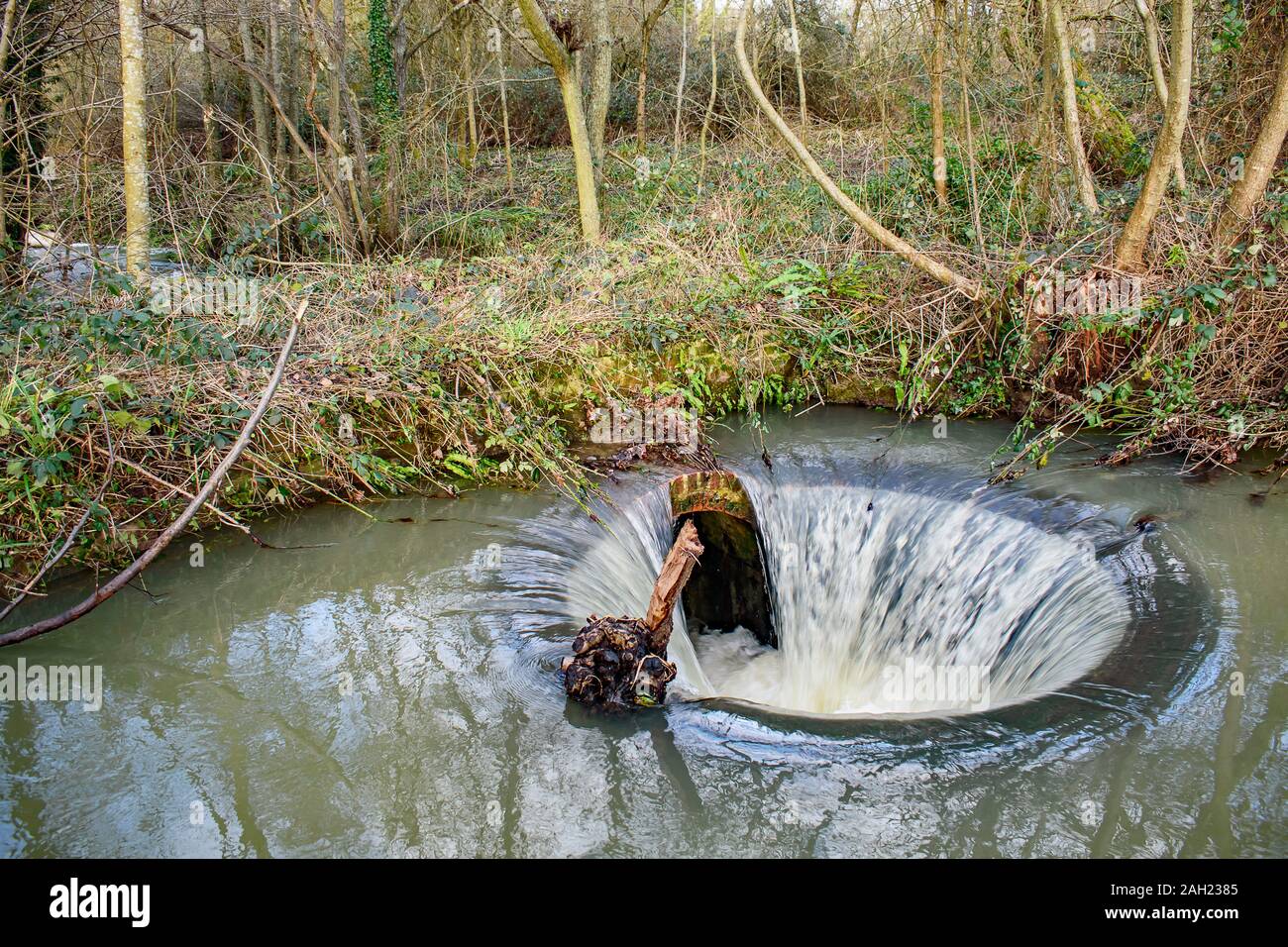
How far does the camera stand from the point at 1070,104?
28.4 feet

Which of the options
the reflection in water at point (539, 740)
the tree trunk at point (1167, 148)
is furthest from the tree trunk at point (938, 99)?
A: the reflection in water at point (539, 740)

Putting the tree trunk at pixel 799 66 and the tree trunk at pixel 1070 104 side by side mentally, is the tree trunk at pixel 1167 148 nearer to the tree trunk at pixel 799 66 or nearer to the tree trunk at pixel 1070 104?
the tree trunk at pixel 1070 104

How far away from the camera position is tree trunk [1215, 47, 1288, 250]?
24.8 feet

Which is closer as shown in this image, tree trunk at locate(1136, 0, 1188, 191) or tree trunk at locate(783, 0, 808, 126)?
tree trunk at locate(1136, 0, 1188, 191)

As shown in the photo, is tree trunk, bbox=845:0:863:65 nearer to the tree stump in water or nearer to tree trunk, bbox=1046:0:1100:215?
tree trunk, bbox=1046:0:1100:215

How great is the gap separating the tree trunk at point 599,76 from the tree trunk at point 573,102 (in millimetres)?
1637

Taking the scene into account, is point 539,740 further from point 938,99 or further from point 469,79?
point 469,79

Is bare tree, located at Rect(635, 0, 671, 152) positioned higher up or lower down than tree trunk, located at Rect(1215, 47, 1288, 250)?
higher up

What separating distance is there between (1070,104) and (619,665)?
708cm

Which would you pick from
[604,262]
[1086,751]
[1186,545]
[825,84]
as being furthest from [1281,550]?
[825,84]

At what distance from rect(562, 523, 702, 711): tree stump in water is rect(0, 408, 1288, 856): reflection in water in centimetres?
12

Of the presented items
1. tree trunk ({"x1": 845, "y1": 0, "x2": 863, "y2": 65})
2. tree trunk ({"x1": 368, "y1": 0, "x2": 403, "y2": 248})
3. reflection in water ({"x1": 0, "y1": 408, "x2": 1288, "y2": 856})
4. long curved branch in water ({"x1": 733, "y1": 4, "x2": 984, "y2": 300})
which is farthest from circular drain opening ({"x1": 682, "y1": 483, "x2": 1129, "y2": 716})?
tree trunk ({"x1": 845, "y1": 0, "x2": 863, "y2": 65})

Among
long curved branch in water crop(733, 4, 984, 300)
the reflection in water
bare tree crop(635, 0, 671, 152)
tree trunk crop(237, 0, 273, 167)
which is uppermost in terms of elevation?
bare tree crop(635, 0, 671, 152)

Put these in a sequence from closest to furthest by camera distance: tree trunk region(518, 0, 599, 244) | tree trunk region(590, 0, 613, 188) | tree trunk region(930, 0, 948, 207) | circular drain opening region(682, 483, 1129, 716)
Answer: circular drain opening region(682, 483, 1129, 716)
tree trunk region(518, 0, 599, 244)
tree trunk region(930, 0, 948, 207)
tree trunk region(590, 0, 613, 188)
